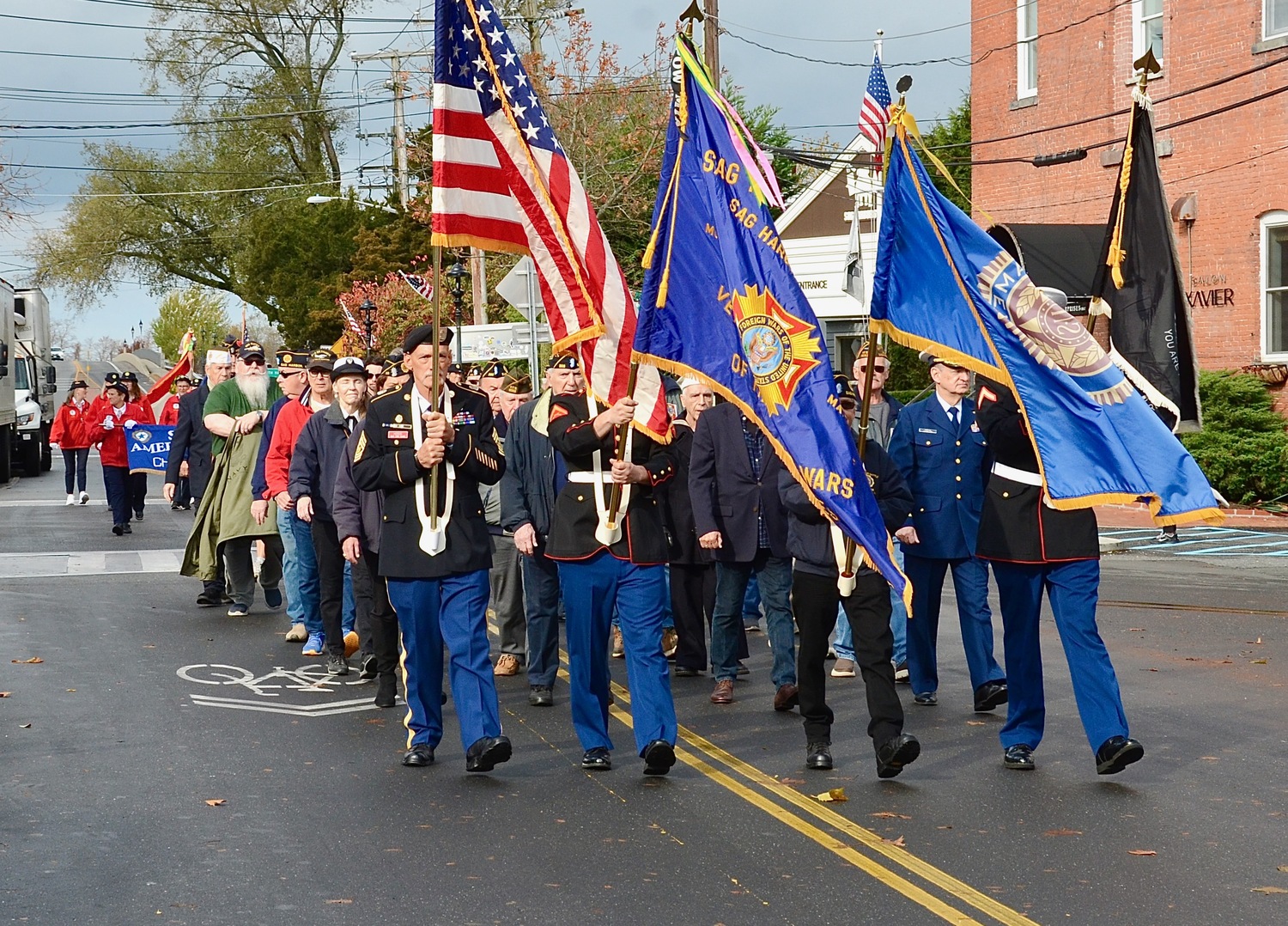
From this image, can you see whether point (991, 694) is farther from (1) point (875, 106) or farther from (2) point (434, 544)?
(1) point (875, 106)

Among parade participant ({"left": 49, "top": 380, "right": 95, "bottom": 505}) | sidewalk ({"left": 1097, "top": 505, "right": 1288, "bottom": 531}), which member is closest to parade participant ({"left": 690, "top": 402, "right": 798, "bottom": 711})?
sidewalk ({"left": 1097, "top": 505, "right": 1288, "bottom": 531})

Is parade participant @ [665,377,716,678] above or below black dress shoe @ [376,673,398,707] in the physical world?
above

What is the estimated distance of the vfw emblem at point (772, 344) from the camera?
7.62m

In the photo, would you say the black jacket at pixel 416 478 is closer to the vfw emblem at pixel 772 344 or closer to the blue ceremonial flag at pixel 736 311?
the blue ceremonial flag at pixel 736 311

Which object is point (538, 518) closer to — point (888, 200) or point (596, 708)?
point (596, 708)

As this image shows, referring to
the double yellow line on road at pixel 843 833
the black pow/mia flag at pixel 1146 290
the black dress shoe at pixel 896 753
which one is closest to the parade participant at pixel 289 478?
the double yellow line on road at pixel 843 833

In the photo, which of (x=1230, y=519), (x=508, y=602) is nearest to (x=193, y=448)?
(x=508, y=602)

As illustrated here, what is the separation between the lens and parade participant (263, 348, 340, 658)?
1166cm

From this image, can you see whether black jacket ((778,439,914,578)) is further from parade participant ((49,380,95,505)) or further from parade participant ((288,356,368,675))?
parade participant ((49,380,95,505))

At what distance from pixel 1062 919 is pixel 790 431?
273 cm

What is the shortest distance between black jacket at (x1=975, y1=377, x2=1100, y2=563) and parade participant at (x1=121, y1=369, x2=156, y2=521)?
1628 cm

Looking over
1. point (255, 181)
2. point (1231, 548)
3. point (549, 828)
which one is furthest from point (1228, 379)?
point (255, 181)

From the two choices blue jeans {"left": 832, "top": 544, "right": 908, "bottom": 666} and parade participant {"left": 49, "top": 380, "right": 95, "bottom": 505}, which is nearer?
blue jeans {"left": 832, "top": 544, "right": 908, "bottom": 666}

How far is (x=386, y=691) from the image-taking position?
969 centimetres
